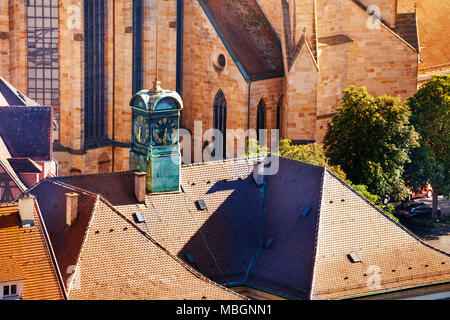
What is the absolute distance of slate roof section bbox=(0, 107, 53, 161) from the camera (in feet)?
193

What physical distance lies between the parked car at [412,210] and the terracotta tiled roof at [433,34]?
15.0 metres

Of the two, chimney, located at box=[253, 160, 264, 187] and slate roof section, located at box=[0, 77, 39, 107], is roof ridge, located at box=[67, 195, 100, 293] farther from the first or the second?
slate roof section, located at box=[0, 77, 39, 107]

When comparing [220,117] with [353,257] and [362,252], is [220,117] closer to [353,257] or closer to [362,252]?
[362,252]

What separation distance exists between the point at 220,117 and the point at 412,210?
1231 centimetres

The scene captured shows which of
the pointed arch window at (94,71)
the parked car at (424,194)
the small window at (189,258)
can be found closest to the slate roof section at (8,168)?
the pointed arch window at (94,71)

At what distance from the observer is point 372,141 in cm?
6394

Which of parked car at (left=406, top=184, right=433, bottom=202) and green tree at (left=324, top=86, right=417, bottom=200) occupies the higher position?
green tree at (left=324, top=86, right=417, bottom=200)

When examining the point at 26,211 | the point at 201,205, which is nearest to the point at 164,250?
the point at 201,205

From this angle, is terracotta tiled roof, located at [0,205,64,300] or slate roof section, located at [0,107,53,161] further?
slate roof section, located at [0,107,53,161]

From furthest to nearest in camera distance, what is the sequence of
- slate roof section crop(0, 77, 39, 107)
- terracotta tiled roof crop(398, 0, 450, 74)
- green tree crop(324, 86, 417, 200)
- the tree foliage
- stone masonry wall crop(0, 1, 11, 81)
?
terracotta tiled roof crop(398, 0, 450, 74)
stone masonry wall crop(0, 1, 11, 81)
green tree crop(324, 86, 417, 200)
slate roof section crop(0, 77, 39, 107)
the tree foliage

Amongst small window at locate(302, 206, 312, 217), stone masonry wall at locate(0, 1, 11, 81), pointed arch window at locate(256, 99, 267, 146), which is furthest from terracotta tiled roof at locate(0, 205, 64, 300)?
pointed arch window at locate(256, 99, 267, 146)

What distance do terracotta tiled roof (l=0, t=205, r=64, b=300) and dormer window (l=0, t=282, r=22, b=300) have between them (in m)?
0.15

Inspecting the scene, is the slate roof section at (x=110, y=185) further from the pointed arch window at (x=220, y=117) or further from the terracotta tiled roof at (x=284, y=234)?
the pointed arch window at (x=220, y=117)

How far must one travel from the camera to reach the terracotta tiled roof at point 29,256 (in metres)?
37.7
